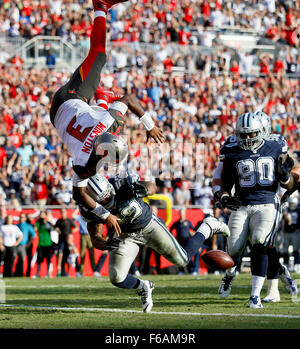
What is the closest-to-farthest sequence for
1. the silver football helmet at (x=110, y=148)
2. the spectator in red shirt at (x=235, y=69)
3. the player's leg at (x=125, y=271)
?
the silver football helmet at (x=110, y=148) < the player's leg at (x=125, y=271) < the spectator in red shirt at (x=235, y=69)

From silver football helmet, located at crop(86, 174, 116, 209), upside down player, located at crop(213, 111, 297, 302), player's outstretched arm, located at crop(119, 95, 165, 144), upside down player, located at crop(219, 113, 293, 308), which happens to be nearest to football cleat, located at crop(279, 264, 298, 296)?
upside down player, located at crop(213, 111, 297, 302)

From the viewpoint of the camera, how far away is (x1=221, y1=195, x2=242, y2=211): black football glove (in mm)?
8023

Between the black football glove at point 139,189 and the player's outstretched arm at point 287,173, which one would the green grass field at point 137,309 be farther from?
the player's outstretched arm at point 287,173

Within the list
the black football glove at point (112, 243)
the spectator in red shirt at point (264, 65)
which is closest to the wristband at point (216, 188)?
the black football glove at point (112, 243)

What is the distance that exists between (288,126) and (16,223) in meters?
7.82

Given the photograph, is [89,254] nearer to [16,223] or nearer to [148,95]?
[16,223]

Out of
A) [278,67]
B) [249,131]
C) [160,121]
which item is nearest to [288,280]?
[249,131]

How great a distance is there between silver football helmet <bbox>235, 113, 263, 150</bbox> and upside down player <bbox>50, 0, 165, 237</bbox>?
120cm

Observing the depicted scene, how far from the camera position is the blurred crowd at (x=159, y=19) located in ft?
69.7

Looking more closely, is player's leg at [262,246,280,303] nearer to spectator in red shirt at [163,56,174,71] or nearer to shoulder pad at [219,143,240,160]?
shoulder pad at [219,143,240,160]

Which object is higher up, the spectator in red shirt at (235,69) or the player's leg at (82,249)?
the spectator in red shirt at (235,69)

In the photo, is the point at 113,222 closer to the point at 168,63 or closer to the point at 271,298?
the point at 271,298

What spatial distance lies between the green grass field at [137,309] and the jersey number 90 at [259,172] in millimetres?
1250
